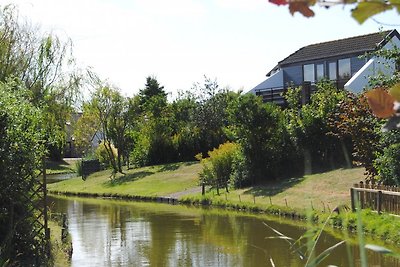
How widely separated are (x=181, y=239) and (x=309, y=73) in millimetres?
24482

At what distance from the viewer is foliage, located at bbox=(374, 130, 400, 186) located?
57.6 ft

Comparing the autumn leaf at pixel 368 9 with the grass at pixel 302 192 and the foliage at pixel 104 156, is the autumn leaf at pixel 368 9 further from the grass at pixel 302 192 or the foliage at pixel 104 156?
the foliage at pixel 104 156

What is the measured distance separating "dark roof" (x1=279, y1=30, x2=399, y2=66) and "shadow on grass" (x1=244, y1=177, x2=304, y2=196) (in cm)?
1198

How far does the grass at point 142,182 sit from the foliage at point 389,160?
47.0ft

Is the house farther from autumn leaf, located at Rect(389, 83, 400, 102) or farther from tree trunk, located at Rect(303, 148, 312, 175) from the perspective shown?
autumn leaf, located at Rect(389, 83, 400, 102)

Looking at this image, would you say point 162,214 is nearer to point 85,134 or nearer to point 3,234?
point 3,234

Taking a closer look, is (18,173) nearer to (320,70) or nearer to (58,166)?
(320,70)

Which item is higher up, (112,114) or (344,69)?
(344,69)

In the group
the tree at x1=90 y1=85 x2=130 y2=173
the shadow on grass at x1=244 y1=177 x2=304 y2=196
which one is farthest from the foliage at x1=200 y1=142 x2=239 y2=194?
the tree at x1=90 y1=85 x2=130 y2=173

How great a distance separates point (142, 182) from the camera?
119ft

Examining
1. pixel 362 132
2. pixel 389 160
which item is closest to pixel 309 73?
pixel 362 132

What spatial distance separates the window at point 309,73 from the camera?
131 ft

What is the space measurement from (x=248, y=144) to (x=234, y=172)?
161 centimetres

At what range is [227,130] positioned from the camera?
29953 mm
